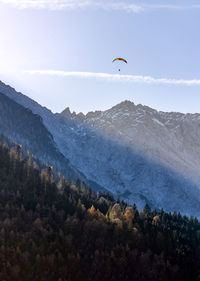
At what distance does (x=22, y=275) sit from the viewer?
166375 millimetres

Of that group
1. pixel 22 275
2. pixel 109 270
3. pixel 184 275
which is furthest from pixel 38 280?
pixel 184 275

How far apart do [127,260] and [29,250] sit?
46.8 m

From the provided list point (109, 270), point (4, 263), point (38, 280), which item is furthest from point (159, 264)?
point (4, 263)

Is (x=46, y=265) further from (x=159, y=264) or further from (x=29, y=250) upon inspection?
(x=159, y=264)

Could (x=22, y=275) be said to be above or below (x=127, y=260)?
below

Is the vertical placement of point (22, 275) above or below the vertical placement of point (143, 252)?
below

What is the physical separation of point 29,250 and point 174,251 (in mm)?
72495

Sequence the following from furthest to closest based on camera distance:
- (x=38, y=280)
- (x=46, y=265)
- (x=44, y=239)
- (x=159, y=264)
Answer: (x=44, y=239) < (x=159, y=264) < (x=46, y=265) < (x=38, y=280)

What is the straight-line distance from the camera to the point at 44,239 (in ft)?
653

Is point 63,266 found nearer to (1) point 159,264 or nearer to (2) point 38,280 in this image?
(2) point 38,280

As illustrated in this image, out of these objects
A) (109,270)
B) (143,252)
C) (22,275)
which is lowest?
(22,275)

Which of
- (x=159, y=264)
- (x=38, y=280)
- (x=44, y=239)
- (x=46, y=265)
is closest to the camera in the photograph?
(x=38, y=280)

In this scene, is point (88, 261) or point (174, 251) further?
point (174, 251)

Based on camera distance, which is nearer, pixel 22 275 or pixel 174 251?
pixel 22 275
